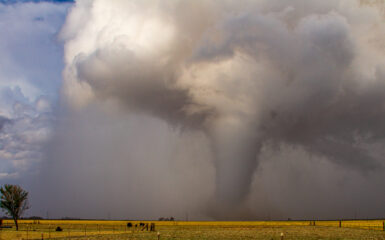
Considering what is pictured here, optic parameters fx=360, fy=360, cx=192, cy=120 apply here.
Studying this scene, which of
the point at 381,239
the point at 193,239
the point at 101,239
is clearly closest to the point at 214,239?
the point at 193,239

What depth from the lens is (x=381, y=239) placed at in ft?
225

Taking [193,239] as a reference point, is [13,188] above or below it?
above

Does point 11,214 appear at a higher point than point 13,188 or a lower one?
lower

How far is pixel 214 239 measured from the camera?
6800cm

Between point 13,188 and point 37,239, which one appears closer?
point 37,239

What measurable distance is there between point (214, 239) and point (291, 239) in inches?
567

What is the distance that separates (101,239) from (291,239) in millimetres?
35685

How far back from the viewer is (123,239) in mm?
67688

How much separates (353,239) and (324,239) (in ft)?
17.8

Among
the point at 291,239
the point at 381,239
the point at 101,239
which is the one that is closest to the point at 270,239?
the point at 291,239

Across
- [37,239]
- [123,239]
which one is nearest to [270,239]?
[123,239]

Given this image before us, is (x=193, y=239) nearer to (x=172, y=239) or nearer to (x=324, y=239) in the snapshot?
(x=172, y=239)

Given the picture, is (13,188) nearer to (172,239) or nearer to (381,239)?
(172,239)

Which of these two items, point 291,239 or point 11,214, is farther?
point 11,214
